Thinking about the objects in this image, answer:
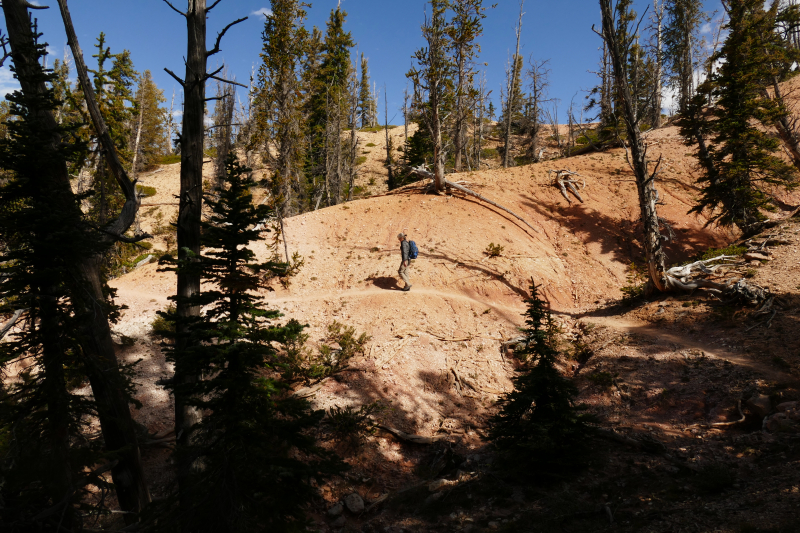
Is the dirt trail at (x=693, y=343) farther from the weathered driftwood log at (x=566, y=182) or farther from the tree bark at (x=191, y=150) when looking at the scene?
the tree bark at (x=191, y=150)

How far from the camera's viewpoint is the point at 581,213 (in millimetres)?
21844

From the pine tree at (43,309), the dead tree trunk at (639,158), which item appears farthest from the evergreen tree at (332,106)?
the pine tree at (43,309)

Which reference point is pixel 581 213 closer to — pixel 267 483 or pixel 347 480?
pixel 347 480

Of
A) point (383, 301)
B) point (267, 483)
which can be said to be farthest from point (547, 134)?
point (267, 483)

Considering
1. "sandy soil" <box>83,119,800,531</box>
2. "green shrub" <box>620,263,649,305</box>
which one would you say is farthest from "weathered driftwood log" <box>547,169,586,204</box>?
"green shrub" <box>620,263,649,305</box>

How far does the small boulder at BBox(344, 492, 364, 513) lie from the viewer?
25.5 ft

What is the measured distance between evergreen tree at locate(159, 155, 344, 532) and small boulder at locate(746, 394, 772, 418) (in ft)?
26.3

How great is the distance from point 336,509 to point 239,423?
4.39m

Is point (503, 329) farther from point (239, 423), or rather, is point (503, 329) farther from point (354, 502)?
point (239, 423)

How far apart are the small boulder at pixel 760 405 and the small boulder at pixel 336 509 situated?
8.37m

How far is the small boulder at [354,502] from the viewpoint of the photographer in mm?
7762

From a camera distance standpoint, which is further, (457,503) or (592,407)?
(592,407)

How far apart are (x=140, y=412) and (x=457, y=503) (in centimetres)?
922

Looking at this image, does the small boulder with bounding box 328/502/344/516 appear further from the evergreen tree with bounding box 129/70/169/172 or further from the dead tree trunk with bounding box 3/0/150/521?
the evergreen tree with bounding box 129/70/169/172
